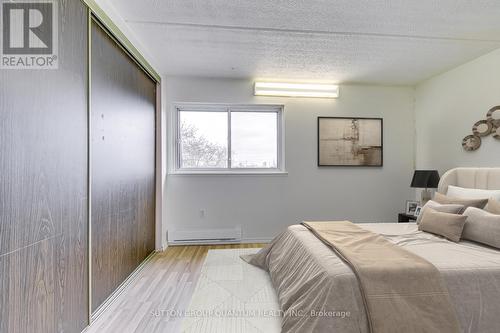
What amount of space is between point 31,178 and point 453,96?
4.35 metres

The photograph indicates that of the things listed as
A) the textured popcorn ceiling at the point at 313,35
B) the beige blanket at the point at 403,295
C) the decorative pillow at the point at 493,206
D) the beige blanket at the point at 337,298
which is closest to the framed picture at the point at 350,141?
the textured popcorn ceiling at the point at 313,35

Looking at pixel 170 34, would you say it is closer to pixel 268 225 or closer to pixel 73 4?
pixel 73 4

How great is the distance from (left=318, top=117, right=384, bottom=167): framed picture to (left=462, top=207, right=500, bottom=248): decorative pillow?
169 cm

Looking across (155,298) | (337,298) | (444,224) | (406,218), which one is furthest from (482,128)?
(155,298)

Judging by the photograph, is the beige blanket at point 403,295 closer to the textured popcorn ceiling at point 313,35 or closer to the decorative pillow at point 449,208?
the decorative pillow at point 449,208

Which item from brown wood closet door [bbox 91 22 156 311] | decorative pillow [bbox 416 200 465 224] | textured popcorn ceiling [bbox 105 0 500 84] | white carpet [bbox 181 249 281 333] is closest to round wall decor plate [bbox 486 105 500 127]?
textured popcorn ceiling [bbox 105 0 500 84]

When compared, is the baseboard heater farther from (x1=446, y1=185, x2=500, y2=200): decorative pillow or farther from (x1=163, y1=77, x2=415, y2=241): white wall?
(x1=446, y1=185, x2=500, y2=200): decorative pillow

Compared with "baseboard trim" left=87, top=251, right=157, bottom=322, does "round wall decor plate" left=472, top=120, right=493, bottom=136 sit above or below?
above

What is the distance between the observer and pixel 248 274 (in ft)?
7.99

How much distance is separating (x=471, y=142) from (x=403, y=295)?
8.41 feet

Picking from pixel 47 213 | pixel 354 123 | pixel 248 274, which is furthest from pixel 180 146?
pixel 354 123

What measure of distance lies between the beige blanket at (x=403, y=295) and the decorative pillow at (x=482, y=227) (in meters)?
0.85

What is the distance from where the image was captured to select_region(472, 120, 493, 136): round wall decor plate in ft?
8.58

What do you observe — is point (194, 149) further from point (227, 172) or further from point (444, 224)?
point (444, 224)
